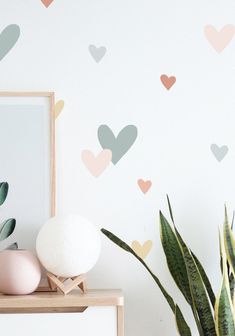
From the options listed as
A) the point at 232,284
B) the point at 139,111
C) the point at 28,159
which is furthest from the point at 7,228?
the point at 232,284

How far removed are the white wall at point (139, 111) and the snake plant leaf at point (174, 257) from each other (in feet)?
0.47

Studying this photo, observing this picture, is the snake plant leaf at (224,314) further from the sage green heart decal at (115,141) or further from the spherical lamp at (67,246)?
the sage green heart decal at (115,141)

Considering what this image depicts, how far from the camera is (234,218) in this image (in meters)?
2.31

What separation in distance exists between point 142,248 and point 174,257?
179 mm

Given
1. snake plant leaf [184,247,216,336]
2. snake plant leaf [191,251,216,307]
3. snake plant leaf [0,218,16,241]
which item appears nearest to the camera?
snake plant leaf [184,247,216,336]

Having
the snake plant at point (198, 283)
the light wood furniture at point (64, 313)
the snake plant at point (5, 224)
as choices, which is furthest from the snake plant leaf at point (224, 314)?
the snake plant at point (5, 224)

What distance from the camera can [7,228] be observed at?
223cm

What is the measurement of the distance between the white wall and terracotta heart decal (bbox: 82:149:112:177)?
0.7 inches

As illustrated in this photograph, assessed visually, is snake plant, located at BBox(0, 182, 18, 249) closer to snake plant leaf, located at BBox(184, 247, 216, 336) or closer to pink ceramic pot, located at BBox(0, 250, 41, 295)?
pink ceramic pot, located at BBox(0, 250, 41, 295)

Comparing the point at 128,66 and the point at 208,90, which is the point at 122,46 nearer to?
the point at 128,66

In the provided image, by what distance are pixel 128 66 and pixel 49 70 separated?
27 centimetres

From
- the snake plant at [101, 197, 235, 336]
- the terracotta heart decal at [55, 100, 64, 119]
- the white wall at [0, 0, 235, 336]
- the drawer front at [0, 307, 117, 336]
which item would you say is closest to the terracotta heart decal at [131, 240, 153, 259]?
the white wall at [0, 0, 235, 336]

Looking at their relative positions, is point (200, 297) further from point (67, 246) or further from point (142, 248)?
point (67, 246)

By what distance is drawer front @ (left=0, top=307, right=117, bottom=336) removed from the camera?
1.91 metres
